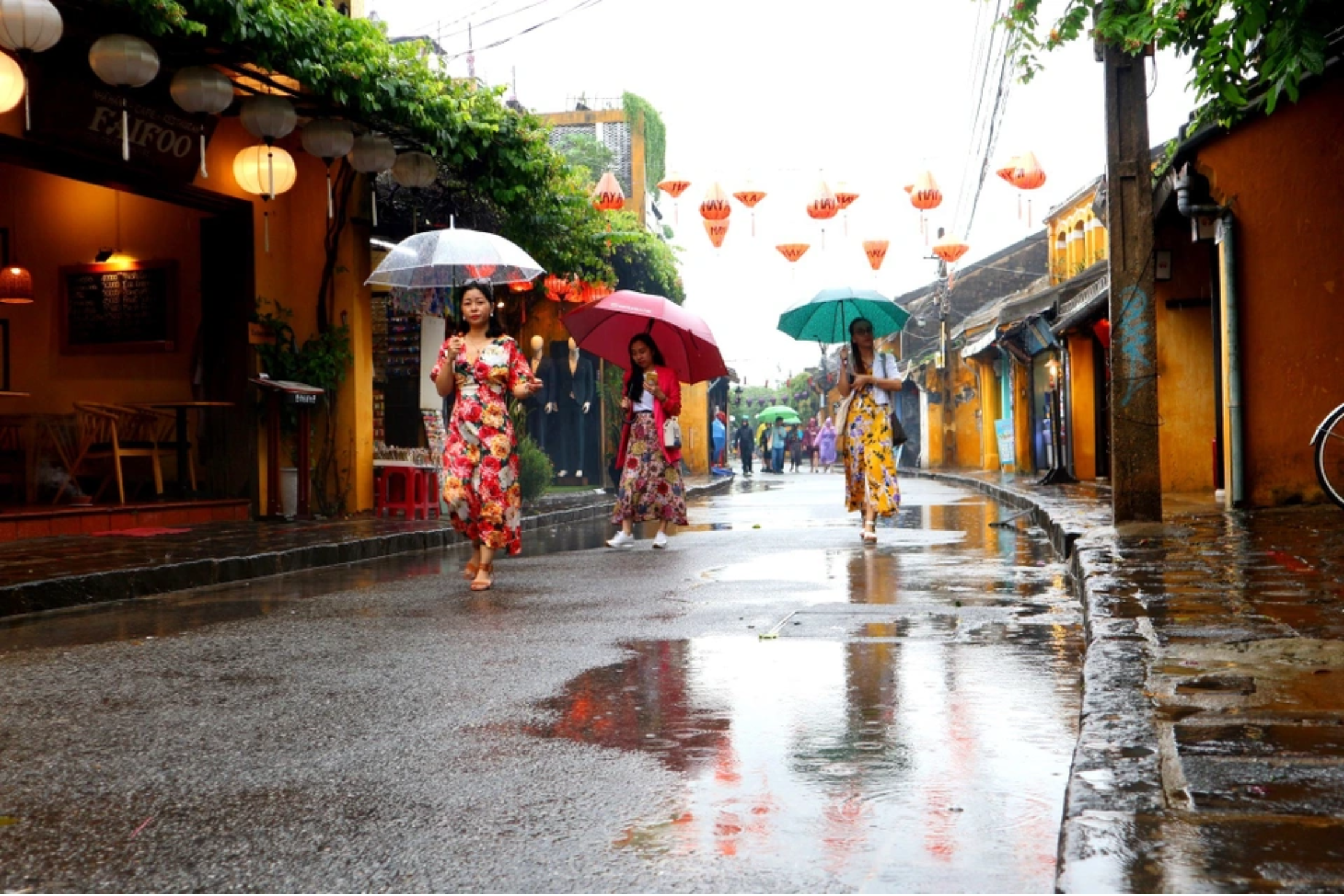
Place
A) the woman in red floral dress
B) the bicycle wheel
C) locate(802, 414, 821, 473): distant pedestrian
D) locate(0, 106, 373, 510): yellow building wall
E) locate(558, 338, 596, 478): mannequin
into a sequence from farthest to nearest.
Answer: locate(802, 414, 821, 473): distant pedestrian → locate(558, 338, 596, 478): mannequin → locate(0, 106, 373, 510): yellow building wall → the bicycle wheel → the woman in red floral dress

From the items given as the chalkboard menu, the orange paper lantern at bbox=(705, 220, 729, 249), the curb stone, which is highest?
the orange paper lantern at bbox=(705, 220, 729, 249)

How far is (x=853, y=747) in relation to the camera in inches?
163

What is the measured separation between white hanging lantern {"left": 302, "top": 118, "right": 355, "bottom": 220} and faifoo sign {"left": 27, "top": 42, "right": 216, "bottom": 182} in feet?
3.48

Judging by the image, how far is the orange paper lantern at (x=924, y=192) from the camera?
2377cm

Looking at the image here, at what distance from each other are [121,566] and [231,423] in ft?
19.9

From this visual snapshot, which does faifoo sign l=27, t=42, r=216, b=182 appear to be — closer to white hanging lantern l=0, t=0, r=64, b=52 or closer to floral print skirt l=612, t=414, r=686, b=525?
white hanging lantern l=0, t=0, r=64, b=52

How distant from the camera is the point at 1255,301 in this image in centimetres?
1256

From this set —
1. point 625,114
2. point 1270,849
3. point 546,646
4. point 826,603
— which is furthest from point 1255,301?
point 625,114

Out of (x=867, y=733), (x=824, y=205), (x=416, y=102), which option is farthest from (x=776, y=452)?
(x=867, y=733)

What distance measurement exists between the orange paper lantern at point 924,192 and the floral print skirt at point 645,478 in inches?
508

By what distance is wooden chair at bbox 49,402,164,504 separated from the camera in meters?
13.9

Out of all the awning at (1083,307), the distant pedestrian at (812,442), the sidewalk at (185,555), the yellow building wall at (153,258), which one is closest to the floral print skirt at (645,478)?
the sidewalk at (185,555)

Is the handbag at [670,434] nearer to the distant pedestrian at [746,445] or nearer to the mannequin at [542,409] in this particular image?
the mannequin at [542,409]

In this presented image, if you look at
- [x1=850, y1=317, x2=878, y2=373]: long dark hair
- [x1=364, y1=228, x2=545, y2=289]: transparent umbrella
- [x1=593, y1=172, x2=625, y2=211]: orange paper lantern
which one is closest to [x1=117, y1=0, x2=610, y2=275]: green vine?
[x1=364, y1=228, x2=545, y2=289]: transparent umbrella
